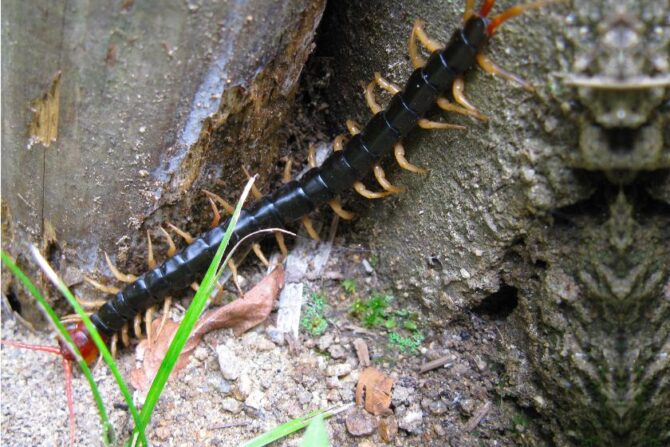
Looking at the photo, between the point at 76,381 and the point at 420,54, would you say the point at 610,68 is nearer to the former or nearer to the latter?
the point at 420,54

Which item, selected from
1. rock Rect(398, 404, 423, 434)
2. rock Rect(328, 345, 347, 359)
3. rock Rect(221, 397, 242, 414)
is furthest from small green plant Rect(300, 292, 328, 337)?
rock Rect(398, 404, 423, 434)

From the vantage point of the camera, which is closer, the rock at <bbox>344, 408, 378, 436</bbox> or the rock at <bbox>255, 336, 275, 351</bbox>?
the rock at <bbox>344, 408, 378, 436</bbox>

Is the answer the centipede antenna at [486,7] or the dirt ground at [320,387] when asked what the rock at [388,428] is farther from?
the centipede antenna at [486,7]

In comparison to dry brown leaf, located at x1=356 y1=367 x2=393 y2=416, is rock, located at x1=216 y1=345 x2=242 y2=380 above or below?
below

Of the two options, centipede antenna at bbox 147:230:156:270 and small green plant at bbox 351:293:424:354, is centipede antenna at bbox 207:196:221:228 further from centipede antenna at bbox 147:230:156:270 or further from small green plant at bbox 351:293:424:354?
small green plant at bbox 351:293:424:354

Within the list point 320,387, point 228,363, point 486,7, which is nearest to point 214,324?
point 228,363

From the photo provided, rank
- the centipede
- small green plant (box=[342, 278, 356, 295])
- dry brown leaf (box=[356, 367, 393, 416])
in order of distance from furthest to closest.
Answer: small green plant (box=[342, 278, 356, 295])
dry brown leaf (box=[356, 367, 393, 416])
the centipede
